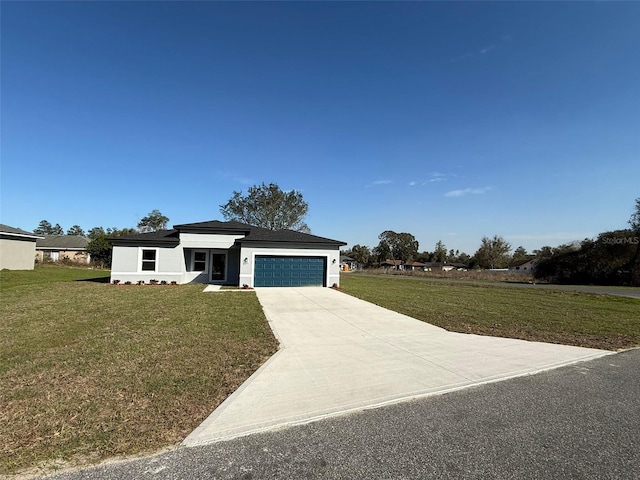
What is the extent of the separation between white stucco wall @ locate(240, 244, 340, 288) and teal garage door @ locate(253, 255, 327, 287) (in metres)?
0.27

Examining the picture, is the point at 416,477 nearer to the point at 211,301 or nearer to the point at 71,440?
the point at 71,440

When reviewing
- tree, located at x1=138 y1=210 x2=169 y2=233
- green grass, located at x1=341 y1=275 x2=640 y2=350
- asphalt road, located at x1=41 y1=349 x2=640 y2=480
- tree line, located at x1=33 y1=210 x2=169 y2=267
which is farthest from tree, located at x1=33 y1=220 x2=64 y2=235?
asphalt road, located at x1=41 y1=349 x2=640 y2=480

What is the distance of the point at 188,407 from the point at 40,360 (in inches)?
134

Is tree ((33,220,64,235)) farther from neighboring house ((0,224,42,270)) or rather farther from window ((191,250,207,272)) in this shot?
window ((191,250,207,272))

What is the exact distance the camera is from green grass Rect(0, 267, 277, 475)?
321 centimetres

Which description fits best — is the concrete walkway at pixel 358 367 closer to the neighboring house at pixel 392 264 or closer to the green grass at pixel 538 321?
the green grass at pixel 538 321

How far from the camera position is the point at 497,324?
31.5 ft

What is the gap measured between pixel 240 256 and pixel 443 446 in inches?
657

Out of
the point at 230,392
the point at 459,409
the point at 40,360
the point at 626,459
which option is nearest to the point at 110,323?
the point at 40,360

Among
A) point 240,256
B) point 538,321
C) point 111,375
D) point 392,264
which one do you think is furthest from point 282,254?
point 392,264

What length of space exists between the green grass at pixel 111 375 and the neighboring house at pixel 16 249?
21.6 meters

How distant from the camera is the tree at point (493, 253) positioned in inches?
3044

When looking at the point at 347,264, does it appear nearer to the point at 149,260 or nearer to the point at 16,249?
the point at 16,249

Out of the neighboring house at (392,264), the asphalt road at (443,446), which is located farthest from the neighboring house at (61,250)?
the neighboring house at (392,264)
